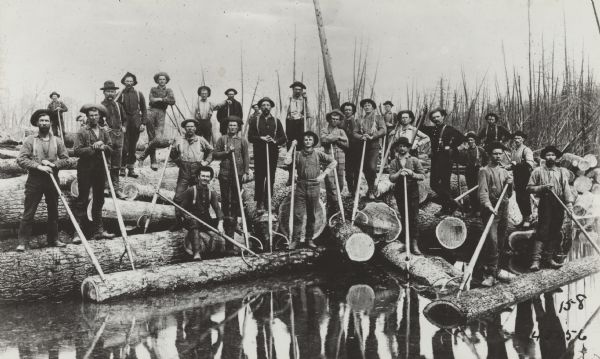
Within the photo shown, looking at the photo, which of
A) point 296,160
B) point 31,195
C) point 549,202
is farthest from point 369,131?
point 31,195

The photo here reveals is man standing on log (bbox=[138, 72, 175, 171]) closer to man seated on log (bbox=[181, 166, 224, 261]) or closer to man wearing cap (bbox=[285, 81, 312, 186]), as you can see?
man wearing cap (bbox=[285, 81, 312, 186])

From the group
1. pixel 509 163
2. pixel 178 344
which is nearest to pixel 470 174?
pixel 509 163

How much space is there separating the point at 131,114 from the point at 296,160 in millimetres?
3720

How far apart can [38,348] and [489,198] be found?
254 inches

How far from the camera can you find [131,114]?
37.4ft

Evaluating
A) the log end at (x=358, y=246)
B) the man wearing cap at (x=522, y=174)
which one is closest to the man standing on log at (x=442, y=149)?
the man wearing cap at (x=522, y=174)

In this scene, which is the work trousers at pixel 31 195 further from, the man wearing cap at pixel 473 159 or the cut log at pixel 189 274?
the man wearing cap at pixel 473 159

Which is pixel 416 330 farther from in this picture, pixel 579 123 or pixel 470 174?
pixel 579 123

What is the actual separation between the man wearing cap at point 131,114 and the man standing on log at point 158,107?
0.29m

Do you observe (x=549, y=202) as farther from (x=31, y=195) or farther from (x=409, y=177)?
(x=31, y=195)

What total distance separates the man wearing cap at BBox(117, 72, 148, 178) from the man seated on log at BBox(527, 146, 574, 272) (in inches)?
296

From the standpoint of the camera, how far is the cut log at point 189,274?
7691mm

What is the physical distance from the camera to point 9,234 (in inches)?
398

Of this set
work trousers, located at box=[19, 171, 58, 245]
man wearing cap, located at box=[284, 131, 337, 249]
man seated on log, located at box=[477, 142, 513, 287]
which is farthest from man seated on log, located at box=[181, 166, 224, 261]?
man seated on log, located at box=[477, 142, 513, 287]
